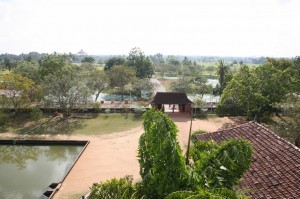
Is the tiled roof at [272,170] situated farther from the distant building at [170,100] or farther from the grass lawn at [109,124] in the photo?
the distant building at [170,100]

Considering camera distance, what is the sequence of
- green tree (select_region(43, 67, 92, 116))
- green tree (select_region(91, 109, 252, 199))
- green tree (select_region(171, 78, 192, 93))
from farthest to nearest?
green tree (select_region(171, 78, 192, 93)) < green tree (select_region(43, 67, 92, 116)) < green tree (select_region(91, 109, 252, 199))

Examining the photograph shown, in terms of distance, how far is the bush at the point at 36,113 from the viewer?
30106 millimetres

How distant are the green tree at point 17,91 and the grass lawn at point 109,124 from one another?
24.1 ft

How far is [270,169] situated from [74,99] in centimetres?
2553

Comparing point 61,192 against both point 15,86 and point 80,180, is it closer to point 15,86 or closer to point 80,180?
point 80,180

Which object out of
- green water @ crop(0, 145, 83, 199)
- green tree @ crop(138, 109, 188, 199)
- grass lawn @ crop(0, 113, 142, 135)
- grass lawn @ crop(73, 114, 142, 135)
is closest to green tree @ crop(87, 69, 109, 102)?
grass lawn @ crop(0, 113, 142, 135)

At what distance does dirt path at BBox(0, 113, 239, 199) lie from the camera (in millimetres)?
17038

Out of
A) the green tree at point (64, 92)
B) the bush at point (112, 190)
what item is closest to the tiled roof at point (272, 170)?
the bush at point (112, 190)

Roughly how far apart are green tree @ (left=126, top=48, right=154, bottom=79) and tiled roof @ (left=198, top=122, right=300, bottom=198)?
48.0 meters

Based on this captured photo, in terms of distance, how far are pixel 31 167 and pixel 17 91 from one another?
12.5m

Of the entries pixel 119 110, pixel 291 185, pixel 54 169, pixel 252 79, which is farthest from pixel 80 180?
pixel 252 79

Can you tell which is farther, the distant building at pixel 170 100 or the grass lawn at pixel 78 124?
the distant building at pixel 170 100

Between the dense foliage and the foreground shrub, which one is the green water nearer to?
the foreground shrub

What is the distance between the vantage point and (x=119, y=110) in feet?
111
